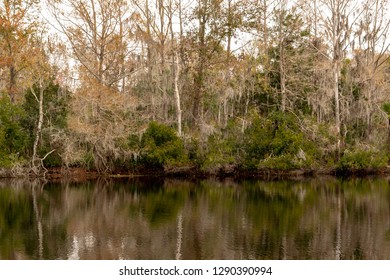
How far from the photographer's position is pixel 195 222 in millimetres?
15359

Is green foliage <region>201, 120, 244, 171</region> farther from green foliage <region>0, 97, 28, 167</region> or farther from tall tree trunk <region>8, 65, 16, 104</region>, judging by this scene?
tall tree trunk <region>8, 65, 16, 104</region>

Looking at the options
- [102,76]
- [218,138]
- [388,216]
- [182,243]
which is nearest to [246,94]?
[218,138]

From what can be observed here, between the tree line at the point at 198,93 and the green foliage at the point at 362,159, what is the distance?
8 cm

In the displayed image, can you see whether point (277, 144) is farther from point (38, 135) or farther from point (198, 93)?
point (38, 135)

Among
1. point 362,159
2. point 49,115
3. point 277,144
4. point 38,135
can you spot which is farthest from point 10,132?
point 362,159

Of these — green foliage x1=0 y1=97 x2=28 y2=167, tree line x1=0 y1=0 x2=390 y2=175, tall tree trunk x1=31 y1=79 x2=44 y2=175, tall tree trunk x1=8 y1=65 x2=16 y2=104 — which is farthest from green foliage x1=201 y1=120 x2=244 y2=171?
tall tree trunk x1=8 y1=65 x2=16 y2=104

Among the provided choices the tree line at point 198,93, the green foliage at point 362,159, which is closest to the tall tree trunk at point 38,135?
the tree line at point 198,93

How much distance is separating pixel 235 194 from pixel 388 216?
7563 millimetres

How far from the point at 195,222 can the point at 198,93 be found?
1977cm

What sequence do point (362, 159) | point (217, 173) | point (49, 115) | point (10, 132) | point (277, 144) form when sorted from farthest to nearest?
point (217, 173) < point (362, 159) < point (49, 115) < point (277, 144) < point (10, 132)

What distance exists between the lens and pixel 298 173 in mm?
31922

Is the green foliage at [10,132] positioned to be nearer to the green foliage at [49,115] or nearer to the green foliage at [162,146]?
the green foliage at [49,115]

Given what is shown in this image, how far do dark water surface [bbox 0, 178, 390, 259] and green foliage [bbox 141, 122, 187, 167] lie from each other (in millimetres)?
4996

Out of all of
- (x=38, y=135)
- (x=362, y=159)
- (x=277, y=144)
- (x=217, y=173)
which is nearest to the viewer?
(x=38, y=135)
